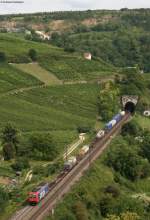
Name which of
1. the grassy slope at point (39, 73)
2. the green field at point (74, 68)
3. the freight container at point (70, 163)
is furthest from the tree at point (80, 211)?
the green field at point (74, 68)

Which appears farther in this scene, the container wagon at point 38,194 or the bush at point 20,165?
the bush at point 20,165

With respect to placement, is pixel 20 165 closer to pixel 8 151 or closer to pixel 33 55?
pixel 8 151

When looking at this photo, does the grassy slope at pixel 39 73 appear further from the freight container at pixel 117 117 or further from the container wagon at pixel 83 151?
the container wagon at pixel 83 151

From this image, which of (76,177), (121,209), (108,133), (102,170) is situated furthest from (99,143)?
Result: (121,209)

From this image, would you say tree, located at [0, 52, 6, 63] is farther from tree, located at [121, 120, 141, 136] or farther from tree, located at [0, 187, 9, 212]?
tree, located at [0, 187, 9, 212]

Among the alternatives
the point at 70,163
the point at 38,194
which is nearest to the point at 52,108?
the point at 70,163

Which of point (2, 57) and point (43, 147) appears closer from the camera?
point (43, 147)

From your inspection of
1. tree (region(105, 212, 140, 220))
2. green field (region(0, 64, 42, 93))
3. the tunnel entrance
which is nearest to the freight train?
tree (region(105, 212, 140, 220))
